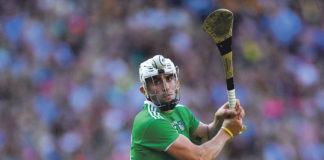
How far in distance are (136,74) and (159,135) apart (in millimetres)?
5724

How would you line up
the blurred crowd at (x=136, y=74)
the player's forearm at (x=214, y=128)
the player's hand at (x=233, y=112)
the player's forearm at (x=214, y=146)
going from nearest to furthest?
the player's forearm at (x=214, y=146) → the player's hand at (x=233, y=112) → the player's forearm at (x=214, y=128) → the blurred crowd at (x=136, y=74)

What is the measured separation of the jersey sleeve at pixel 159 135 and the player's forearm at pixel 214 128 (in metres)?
0.54

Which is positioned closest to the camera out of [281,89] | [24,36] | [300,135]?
[300,135]

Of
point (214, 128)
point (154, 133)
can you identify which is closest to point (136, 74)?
point (214, 128)

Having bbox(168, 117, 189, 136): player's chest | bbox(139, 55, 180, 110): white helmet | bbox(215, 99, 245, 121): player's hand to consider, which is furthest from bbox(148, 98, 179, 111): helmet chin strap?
bbox(215, 99, 245, 121): player's hand

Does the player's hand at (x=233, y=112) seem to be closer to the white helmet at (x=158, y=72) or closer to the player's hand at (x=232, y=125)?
the player's hand at (x=232, y=125)

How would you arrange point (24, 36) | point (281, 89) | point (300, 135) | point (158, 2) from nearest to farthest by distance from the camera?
point (300, 135) < point (281, 89) < point (158, 2) < point (24, 36)

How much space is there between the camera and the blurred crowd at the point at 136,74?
1012 cm

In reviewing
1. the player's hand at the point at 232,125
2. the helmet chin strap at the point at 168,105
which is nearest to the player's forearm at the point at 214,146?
the player's hand at the point at 232,125

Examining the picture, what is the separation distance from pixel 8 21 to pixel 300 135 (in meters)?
6.59

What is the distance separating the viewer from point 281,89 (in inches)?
423

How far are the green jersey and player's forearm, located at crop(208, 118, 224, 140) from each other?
0.31 meters

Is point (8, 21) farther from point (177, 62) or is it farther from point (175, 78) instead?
point (175, 78)

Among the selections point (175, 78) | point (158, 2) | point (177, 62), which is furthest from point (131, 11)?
point (175, 78)
